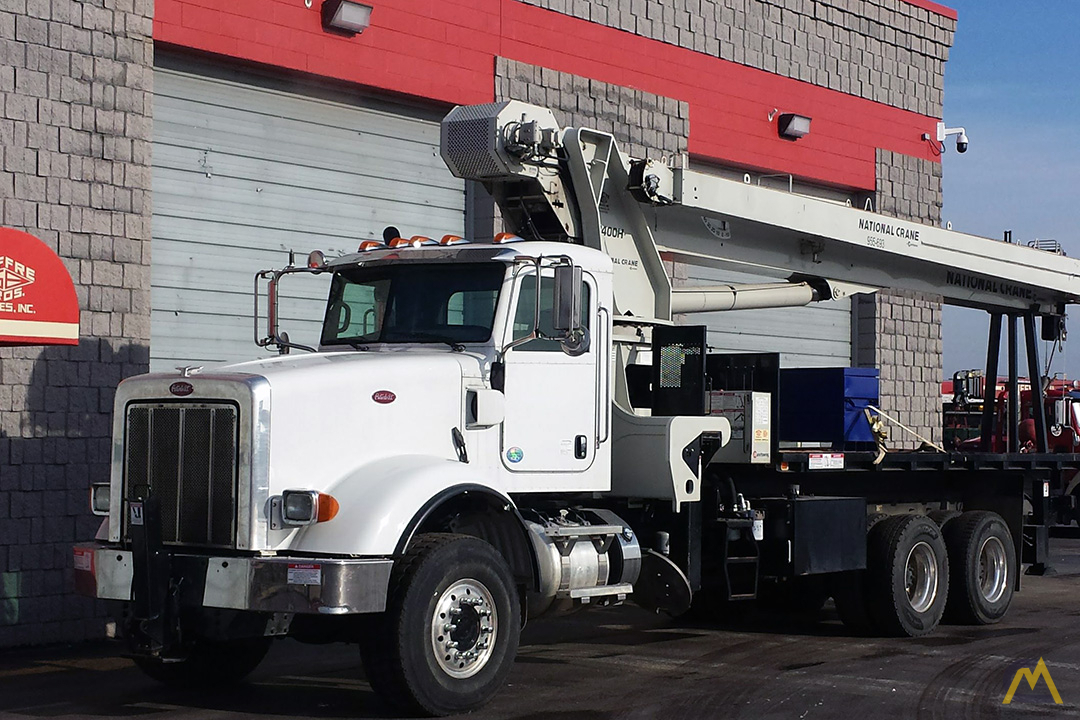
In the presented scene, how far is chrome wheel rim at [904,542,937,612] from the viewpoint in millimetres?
12820

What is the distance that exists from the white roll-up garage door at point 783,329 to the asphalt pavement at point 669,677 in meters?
6.33

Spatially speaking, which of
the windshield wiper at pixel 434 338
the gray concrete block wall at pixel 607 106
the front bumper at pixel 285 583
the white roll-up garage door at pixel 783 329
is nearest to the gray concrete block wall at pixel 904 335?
the white roll-up garage door at pixel 783 329

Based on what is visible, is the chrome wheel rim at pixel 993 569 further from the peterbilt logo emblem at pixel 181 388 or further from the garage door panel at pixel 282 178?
the peterbilt logo emblem at pixel 181 388

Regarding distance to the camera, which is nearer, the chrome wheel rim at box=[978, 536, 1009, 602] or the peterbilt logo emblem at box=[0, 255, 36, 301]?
the peterbilt logo emblem at box=[0, 255, 36, 301]

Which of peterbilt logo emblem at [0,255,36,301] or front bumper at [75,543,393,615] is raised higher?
peterbilt logo emblem at [0,255,36,301]

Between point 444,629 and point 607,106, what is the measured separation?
10.1 metres

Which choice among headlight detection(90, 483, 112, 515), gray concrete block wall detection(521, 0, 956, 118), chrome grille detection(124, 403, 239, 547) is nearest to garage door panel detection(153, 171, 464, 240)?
gray concrete block wall detection(521, 0, 956, 118)

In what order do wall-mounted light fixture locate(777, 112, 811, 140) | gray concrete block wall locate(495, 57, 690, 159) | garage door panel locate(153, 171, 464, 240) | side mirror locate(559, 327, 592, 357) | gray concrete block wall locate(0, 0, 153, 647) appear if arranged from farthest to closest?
wall-mounted light fixture locate(777, 112, 811, 140) < gray concrete block wall locate(495, 57, 690, 159) < garage door panel locate(153, 171, 464, 240) < gray concrete block wall locate(0, 0, 153, 647) < side mirror locate(559, 327, 592, 357)

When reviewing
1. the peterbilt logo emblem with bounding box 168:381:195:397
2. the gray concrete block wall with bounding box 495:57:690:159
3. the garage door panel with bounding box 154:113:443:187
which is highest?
the gray concrete block wall with bounding box 495:57:690:159

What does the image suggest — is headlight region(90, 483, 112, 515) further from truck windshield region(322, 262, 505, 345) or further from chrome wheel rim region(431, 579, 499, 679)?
chrome wheel rim region(431, 579, 499, 679)

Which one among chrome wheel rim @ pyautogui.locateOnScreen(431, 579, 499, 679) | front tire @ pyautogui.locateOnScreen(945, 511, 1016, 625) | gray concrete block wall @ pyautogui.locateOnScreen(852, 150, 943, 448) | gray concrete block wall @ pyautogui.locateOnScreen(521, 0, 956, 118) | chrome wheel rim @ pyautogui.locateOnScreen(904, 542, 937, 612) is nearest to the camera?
chrome wheel rim @ pyautogui.locateOnScreen(431, 579, 499, 679)

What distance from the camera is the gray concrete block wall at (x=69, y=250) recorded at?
12.1m

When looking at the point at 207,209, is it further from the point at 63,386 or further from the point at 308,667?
the point at 308,667

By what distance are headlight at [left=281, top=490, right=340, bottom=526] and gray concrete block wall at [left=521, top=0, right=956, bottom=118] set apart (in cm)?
973
